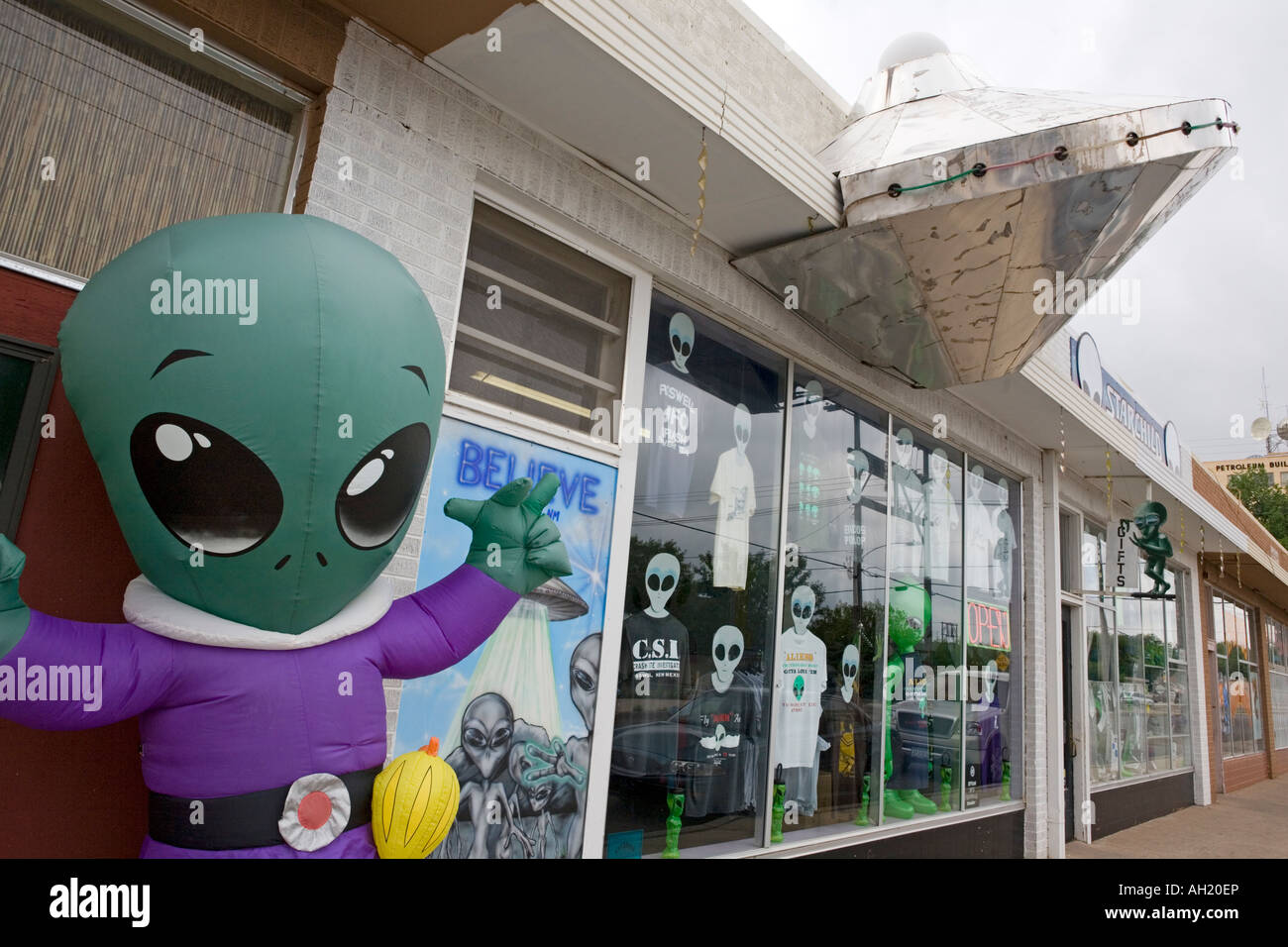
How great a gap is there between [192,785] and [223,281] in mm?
1119

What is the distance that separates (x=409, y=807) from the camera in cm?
202

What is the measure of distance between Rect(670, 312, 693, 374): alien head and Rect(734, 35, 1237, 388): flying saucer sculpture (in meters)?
0.47

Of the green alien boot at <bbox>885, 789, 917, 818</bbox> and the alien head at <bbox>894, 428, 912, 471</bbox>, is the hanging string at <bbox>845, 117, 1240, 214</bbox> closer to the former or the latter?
the alien head at <bbox>894, 428, 912, 471</bbox>

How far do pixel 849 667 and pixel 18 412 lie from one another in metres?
4.60

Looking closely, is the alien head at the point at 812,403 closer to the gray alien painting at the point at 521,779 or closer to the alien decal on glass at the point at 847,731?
the alien decal on glass at the point at 847,731

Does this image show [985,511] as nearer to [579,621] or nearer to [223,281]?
[579,621]

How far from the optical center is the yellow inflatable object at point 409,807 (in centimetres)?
202

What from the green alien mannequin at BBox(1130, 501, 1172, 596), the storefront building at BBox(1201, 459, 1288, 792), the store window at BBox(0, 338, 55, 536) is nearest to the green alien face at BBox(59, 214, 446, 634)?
the store window at BBox(0, 338, 55, 536)

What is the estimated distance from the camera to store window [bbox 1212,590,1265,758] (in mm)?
14383

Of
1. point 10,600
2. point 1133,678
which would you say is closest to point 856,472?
point 10,600

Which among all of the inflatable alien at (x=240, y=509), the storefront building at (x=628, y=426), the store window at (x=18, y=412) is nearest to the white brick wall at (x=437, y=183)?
the storefront building at (x=628, y=426)
